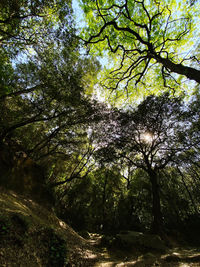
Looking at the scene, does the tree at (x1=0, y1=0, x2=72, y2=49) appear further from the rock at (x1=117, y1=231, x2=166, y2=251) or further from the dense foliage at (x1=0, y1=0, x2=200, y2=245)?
the rock at (x1=117, y1=231, x2=166, y2=251)

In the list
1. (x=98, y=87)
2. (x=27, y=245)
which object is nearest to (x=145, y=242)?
(x=27, y=245)

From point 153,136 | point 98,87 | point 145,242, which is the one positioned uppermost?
point 98,87

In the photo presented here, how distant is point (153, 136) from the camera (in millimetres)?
11836

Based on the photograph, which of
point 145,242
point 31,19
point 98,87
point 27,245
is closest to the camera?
point 27,245

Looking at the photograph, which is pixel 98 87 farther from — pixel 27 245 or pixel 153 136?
pixel 27 245

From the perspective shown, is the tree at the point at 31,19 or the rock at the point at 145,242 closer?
the tree at the point at 31,19

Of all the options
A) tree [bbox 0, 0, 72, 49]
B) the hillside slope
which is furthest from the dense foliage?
the hillside slope

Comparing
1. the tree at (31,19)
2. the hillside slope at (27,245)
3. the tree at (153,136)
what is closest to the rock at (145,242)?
the tree at (153,136)

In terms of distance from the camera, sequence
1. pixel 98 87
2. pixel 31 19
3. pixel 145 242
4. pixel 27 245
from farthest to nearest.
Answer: pixel 98 87 → pixel 145 242 → pixel 31 19 → pixel 27 245

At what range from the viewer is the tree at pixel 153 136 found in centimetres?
1048

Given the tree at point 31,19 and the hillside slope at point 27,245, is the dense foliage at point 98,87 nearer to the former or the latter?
the tree at point 31,19

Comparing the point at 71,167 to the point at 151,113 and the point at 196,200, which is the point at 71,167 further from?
the point at 196,200

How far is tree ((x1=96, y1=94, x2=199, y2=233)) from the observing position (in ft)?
34.4

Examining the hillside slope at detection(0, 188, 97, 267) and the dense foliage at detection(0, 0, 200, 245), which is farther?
the dense foliage at detection(0, 0, 200, 245)
